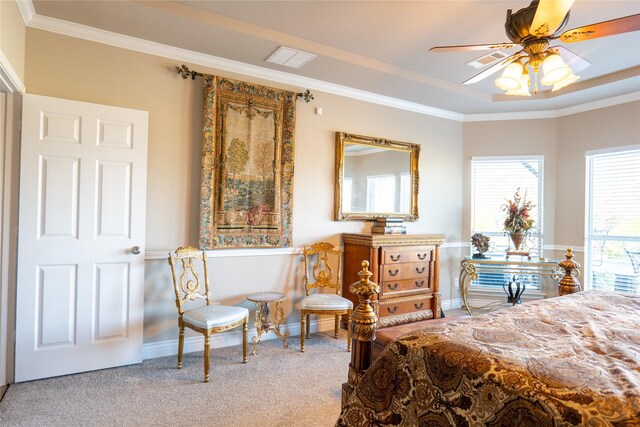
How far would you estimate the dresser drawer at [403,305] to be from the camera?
404cm

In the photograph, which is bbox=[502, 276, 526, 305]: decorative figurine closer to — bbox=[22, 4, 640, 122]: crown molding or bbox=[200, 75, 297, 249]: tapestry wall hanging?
bbox=[22, 4, 640, 122]: crown molding

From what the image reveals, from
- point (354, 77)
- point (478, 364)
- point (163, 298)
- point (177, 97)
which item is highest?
point (354, 77)

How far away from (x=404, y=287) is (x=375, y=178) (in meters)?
1.37

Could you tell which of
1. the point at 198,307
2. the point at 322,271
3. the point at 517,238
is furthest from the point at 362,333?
the point at 517,238

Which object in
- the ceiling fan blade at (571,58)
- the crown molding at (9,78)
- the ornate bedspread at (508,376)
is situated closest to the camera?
the ornate bedspread at (508,376)

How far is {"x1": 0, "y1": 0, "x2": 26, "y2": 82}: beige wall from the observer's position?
2310 mm

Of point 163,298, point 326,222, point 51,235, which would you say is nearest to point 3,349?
point 51,235

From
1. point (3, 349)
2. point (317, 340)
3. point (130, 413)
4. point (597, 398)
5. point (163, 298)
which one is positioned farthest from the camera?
point (317, 340)

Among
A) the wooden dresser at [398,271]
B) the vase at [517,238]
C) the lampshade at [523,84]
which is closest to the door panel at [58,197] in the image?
the wooden dresser at [398,271]

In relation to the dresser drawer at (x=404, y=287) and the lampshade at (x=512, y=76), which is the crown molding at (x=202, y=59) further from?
the dresser drawer at (x=404, y=287)

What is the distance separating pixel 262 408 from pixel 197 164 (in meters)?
2.20

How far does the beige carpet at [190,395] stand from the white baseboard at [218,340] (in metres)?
0.10

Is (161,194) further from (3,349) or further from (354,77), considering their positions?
(354,77)

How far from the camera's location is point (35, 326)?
278 cm
